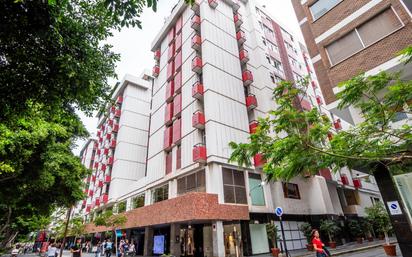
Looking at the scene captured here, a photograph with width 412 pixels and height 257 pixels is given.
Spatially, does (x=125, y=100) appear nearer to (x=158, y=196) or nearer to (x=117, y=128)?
(x=117, y=128)

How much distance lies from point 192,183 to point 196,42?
14.2 meters

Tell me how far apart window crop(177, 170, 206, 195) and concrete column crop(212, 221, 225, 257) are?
2.97m

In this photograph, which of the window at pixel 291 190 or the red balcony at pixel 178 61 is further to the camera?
the red balcony at pixel 178 61

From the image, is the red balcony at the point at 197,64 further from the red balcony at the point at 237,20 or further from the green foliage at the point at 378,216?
the green foliage at the point at 378,216

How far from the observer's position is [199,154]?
63.3 ft

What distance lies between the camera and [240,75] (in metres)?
25.5

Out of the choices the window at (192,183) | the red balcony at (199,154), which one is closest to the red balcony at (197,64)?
the red balcony at (199,154)

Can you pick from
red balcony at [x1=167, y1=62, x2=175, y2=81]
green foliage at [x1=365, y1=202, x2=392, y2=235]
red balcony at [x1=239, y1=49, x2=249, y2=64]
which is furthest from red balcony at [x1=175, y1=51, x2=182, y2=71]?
green foliage at [x1=365, y1=202, x2=392, y2=235]

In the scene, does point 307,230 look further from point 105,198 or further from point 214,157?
point 105,198

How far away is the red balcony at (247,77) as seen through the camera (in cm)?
2531

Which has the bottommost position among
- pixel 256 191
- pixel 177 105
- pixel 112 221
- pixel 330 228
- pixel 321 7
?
pixel 330 228

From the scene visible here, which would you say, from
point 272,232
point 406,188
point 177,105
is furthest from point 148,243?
point 406,188

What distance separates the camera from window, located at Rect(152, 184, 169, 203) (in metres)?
23.5

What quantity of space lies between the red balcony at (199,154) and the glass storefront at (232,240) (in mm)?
5574
